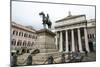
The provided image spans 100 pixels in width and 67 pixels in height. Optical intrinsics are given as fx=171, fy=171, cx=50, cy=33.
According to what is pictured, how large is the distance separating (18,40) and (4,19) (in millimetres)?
312

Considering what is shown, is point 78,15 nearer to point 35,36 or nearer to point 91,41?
point 91,41

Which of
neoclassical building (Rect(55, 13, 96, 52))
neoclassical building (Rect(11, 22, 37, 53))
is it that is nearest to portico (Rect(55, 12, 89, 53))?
neoclassical building (Rect(55, 13, 96, 52))

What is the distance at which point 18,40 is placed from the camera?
2.16m

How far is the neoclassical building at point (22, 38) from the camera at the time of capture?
2.13 meters

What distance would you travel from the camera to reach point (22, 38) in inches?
86.0

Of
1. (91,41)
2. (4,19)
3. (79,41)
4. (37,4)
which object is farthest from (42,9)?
(91,41)

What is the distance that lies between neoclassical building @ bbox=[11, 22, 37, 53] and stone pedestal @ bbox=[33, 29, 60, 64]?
83 millimetres

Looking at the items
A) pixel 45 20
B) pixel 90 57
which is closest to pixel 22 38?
pixel 45 20

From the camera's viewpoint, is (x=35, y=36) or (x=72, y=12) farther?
(x=72, y=12)

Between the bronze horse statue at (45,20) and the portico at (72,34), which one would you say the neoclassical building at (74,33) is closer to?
the portico at (72,34)

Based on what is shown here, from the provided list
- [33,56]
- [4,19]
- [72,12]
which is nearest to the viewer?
[4,19]

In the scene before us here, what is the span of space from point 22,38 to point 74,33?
765mm

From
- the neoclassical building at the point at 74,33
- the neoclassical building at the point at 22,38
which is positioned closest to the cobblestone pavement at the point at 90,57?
the neoclassical building at the point at 74,33

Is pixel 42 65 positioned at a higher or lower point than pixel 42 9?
lower
